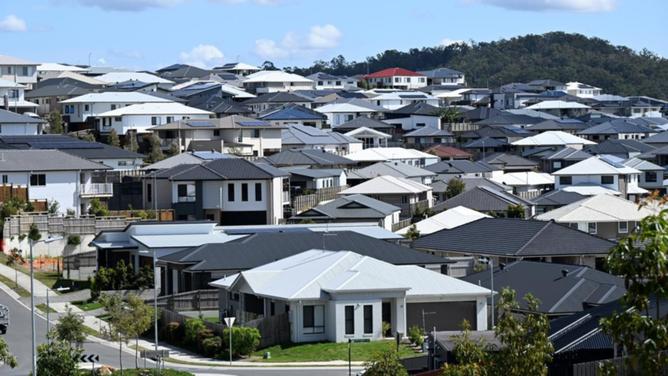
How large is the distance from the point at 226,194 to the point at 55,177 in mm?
8488

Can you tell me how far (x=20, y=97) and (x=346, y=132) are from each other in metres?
26.9

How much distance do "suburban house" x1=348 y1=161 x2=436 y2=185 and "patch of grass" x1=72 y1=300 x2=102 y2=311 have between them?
4156cm

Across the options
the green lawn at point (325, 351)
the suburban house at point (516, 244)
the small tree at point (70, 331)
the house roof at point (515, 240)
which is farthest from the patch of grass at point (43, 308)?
the house roof at point (515, 240)

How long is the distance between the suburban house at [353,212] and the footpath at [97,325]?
1978 cm

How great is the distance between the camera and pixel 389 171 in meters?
100

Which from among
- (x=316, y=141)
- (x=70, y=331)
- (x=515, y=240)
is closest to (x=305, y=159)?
(x=316, y=141)

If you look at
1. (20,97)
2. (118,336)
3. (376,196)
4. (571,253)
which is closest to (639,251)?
(118,336)

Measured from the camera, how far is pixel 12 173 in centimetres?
7512

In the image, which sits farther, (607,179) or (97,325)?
(607,179)

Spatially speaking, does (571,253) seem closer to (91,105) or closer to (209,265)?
(209,265)

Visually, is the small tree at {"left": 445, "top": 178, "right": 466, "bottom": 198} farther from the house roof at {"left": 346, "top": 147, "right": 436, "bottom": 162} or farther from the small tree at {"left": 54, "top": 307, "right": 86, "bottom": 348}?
the small tree at {"left": 54, "top": 307, "right": 86, "bottom": 348}

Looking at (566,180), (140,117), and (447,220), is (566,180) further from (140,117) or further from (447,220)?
(140,117)

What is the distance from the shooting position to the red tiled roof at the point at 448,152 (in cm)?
12250

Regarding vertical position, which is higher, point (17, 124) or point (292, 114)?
point (292, 114)
